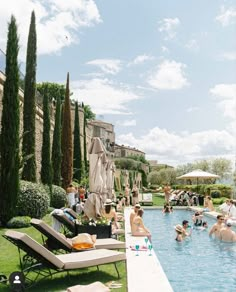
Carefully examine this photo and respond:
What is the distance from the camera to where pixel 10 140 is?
13.4 m

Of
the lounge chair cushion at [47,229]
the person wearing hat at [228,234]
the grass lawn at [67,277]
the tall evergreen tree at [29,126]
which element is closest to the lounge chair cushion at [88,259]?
the grass lawn at [67,277]

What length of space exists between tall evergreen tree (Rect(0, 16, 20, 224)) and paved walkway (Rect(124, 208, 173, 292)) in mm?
5827

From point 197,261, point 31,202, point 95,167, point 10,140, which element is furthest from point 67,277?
point 10,140

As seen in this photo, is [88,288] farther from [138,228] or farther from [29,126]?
[29,126]

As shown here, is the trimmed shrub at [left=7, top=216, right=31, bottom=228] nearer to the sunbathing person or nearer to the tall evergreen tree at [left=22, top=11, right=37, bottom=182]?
the sunbathing person

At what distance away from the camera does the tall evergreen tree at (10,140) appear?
13.1 m

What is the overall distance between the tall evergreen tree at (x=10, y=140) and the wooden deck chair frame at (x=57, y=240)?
5.88 m

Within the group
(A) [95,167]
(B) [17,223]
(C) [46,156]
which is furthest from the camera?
(C) [46,156]

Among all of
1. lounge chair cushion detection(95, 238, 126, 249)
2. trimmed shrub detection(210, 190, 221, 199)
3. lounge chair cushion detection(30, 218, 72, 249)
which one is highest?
trimmed shrub detection(210, 190, 221, 199)

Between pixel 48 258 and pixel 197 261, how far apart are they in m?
4.67

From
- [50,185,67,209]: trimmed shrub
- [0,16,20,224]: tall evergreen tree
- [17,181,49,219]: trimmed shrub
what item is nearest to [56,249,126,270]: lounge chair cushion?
[0,16,20,224]: tall evergreen tree

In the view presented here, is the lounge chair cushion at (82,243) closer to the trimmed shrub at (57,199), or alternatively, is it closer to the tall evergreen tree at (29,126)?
the tall evergreen tree at (29,126)

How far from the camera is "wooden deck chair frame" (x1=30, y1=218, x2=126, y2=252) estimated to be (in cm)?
682

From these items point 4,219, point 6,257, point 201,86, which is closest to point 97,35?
point 201,86
